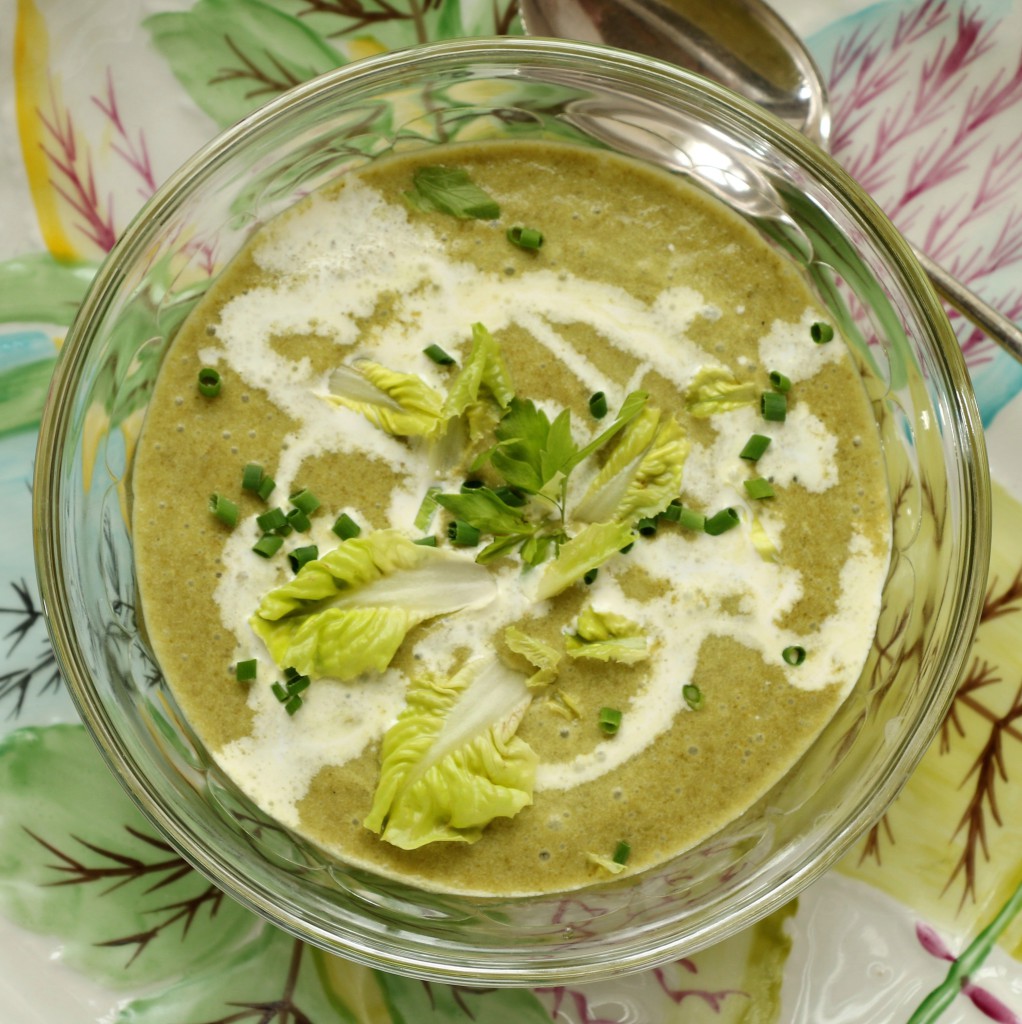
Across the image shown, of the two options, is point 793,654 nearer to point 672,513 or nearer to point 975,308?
point 672,513

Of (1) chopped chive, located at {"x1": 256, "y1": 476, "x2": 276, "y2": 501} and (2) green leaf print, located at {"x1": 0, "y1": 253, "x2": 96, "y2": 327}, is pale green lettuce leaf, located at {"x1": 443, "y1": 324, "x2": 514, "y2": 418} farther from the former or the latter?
(2) green leaf print, located at {"x1": 0, "y1": 253, "x2": 96, "y2": 327}

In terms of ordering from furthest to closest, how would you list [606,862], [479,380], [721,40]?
[721,40], [606,862], [479,380]

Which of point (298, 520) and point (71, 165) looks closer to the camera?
point (298, 520)

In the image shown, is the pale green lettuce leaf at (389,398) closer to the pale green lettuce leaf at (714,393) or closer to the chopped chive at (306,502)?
the chopped chive at (306,502)

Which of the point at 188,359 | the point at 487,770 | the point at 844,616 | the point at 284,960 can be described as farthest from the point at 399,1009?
the point at 188,359

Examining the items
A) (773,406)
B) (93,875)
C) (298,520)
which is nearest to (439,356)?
(298,520)
